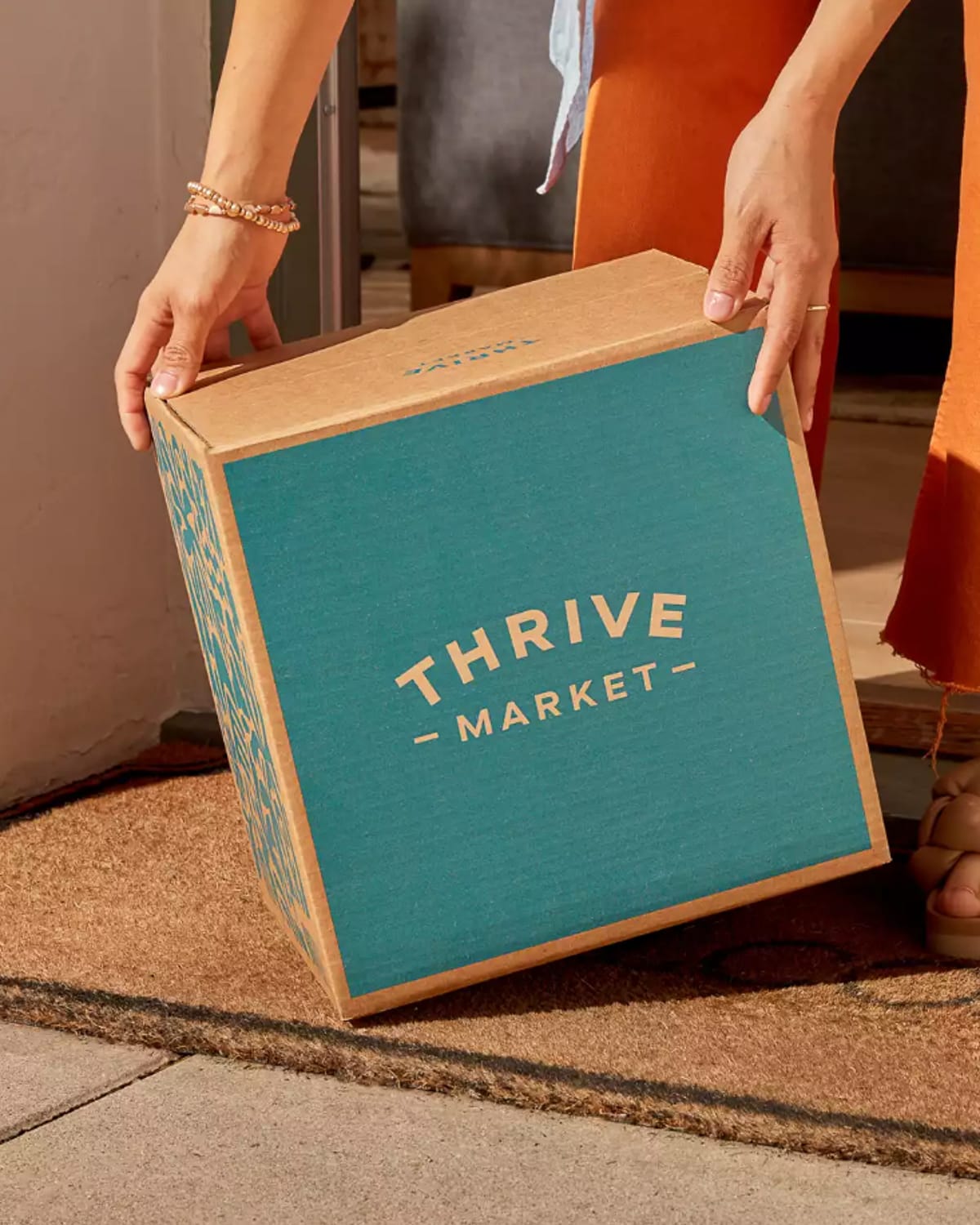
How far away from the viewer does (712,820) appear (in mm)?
1024

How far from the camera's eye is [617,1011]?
3.36 ft

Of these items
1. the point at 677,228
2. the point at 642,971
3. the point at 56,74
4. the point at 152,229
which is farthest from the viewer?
the point at 152,229

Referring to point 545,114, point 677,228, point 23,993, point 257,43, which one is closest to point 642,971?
point 23,993

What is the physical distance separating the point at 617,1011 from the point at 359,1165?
222 mm

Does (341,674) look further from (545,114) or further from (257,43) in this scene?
(545,114)

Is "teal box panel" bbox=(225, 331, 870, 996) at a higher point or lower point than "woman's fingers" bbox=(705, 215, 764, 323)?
lower

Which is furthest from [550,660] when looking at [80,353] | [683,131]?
[80,353]

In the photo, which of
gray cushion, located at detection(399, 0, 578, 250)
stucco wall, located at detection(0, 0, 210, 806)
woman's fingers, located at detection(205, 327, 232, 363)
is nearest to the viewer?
woman's fingers, located at detection(205, 327, 232, 363)

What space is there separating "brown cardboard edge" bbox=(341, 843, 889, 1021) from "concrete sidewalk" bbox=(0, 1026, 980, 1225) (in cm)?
7

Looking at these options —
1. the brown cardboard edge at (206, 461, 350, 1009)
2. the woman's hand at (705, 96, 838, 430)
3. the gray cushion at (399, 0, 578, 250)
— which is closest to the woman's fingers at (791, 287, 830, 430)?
the woman's hand at (705, 96, 838, 430)

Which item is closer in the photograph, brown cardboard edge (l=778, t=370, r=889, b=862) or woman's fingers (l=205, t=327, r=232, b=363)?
brown cardboard edge (l=778, t=370, r=889, b=862)

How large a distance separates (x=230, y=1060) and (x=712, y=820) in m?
0.33

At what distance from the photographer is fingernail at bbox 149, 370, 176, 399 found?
3.39ft

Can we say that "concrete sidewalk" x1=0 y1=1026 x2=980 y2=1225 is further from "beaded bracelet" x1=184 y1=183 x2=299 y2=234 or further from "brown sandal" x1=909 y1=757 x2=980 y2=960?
"beaded bracelet" x1=184 y1=183 x2=299 y2=234
